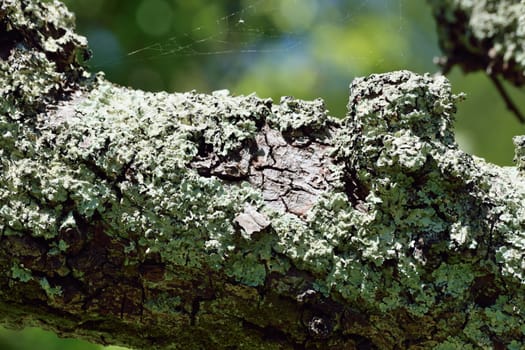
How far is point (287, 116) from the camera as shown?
1.19 metres

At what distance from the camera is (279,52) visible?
12.4 ft

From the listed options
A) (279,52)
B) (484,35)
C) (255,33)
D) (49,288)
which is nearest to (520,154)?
(49,288)

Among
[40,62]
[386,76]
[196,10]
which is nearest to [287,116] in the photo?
[386,76]

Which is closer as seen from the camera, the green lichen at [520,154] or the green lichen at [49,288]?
the green lichen at [49,288]

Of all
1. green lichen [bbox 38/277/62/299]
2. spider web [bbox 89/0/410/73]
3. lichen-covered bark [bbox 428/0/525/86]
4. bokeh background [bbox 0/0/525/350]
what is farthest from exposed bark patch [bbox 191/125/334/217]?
bokeh background [bbox 0/0/525/350]

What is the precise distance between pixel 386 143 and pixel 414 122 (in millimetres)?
61

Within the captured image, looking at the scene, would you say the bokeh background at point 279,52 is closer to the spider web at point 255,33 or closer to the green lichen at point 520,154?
the spider web at point 255,33

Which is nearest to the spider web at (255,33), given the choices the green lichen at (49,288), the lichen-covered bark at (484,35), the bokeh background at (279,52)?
the bokeh background at (279,52)

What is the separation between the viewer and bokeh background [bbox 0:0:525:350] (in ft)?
12.3

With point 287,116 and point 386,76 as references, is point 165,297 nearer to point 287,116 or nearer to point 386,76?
point 287,116

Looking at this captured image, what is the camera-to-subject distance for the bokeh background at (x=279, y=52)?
3756mm

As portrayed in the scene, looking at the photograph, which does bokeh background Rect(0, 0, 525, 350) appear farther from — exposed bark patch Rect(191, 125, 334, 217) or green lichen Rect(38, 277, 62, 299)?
green lichen Rect(38, 277, 62, 299)

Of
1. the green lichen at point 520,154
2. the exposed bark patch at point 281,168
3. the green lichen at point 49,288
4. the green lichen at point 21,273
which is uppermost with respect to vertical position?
the green lichen at point 520,154

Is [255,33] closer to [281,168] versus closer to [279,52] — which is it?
[279,52]
